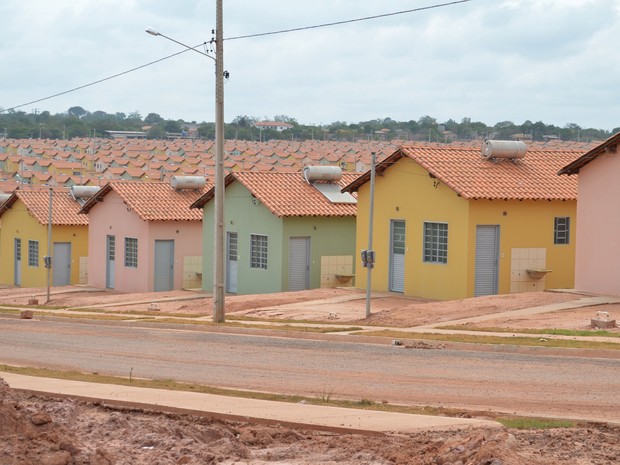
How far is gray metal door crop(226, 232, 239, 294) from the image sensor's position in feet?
143

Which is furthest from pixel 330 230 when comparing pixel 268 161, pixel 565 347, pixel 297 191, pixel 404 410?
pixel 268 161

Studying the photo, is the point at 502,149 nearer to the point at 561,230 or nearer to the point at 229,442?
the point at 561,230

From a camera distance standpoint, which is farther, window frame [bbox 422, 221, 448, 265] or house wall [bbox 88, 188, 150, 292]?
house wall [bbox 88, 188, 150, 292]

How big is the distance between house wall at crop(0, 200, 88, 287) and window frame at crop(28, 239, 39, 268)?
0.16 metres

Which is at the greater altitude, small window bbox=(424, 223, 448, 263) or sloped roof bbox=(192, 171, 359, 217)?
sloped roof bbox=(192, 171, 359, 217)

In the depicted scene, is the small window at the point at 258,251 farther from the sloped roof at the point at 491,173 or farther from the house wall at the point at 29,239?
the house wall at the point at 29,239

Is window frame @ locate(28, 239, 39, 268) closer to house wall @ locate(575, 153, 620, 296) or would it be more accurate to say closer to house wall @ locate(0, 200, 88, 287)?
house wall @ locate(0, 200, 88, 287)

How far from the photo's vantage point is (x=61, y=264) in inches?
2189

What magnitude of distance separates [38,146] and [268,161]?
49555mm

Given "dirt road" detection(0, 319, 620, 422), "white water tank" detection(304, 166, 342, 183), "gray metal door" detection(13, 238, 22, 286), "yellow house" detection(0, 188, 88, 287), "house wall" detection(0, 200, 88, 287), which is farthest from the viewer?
"gray metal door" detection(13, 238, 22, 286)

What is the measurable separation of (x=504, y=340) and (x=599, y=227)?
8.68 m

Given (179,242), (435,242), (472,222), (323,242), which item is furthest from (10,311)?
(472,222)

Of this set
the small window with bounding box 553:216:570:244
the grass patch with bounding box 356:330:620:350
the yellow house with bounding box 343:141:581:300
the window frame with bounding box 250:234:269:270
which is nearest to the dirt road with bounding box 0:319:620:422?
the grass patch with bounding box 356:330:620:350

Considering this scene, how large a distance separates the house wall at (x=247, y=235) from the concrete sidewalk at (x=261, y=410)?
79.7ft
